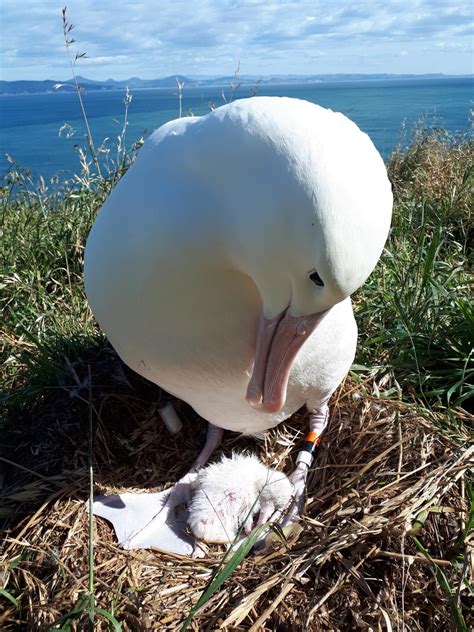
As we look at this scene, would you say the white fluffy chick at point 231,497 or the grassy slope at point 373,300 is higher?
the grassy slope at point 373,300

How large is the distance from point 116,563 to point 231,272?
45.6 inches

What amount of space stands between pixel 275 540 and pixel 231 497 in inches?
10.5

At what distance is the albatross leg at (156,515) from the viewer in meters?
2.59

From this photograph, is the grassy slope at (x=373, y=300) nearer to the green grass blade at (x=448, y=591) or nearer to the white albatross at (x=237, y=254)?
the white albatross at (x=237, y=254)

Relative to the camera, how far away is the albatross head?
168 cm

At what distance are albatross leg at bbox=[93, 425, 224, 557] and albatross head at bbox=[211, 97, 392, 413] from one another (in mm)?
1195

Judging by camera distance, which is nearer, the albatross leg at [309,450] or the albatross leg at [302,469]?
the albatross leg at [302,469]

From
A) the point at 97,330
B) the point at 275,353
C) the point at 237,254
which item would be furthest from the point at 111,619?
the point at 97,330

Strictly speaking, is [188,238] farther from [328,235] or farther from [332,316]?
[332,316]

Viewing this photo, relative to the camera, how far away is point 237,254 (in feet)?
6.29

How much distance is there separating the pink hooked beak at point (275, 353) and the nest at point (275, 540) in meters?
0.47

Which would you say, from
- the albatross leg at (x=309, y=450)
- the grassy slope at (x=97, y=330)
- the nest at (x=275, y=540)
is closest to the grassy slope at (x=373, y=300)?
the grassy slope at (x=97, y=330)

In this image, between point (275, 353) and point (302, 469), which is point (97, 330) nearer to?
point (302, 469)

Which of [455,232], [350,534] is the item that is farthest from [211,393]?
[455,232]
